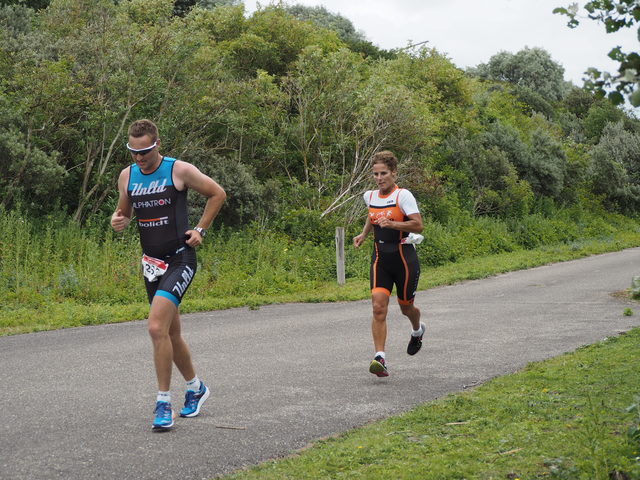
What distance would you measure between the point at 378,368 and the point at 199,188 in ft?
8.64

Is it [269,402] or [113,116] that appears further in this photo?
[113,116]

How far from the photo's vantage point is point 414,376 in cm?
774

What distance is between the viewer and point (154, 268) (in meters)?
5.92

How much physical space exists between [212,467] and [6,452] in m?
1.41

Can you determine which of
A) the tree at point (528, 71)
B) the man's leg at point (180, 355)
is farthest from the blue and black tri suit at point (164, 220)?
the tree at point (528, 71)

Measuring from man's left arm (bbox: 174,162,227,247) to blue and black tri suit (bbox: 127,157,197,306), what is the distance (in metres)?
0.09

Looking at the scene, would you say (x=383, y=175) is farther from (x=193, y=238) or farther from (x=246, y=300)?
(x=246, y=300)

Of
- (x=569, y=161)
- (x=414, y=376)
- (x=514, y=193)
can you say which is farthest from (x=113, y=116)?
(x=569, y=161)

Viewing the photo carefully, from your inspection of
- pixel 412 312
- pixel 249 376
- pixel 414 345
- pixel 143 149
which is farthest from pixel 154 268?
pixel 414 345

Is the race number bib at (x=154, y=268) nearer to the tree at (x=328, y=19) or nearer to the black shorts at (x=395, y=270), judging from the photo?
the black shorts at (x=395, y=270)

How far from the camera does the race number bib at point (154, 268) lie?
19.4ft

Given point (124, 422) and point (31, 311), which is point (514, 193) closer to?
point (31, 311)

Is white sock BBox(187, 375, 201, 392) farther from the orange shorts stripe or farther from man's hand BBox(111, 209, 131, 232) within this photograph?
the orange shorts stripe

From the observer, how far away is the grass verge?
11.4 metres
